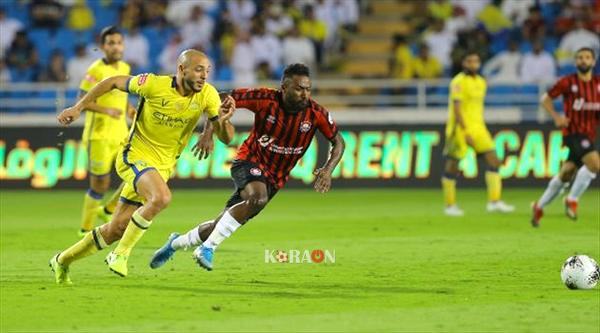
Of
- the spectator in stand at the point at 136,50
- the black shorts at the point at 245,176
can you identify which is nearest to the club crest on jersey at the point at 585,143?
the black shorts at the point at 245,176

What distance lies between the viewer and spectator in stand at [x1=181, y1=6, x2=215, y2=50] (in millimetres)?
27359

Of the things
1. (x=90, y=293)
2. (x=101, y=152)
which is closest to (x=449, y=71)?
(x=101, y=152)

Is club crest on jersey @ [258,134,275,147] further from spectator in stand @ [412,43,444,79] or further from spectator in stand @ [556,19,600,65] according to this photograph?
spectator in stand @ [556,19,600,65]

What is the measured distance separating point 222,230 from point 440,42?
15.8 meters

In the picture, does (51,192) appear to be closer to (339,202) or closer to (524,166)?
(339,202)

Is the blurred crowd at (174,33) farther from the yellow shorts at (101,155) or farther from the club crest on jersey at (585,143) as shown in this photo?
the yellow shorts at (101,155)

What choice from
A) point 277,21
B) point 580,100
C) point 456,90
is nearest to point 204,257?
point 580,100

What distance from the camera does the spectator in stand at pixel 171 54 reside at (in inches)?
1056

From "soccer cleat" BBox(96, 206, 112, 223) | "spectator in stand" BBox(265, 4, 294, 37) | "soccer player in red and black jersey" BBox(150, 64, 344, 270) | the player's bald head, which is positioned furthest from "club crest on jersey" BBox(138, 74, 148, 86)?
"spectator in stand" BBox(265, 4, 294, 37)

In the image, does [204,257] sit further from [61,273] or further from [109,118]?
[109,118]

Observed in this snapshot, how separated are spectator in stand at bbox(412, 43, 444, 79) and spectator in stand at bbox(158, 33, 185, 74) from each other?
4809mm

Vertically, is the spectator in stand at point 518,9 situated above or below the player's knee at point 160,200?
above

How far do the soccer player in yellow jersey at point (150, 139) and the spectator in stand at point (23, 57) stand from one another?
16.1 meters

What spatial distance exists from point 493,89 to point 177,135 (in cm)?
1545
